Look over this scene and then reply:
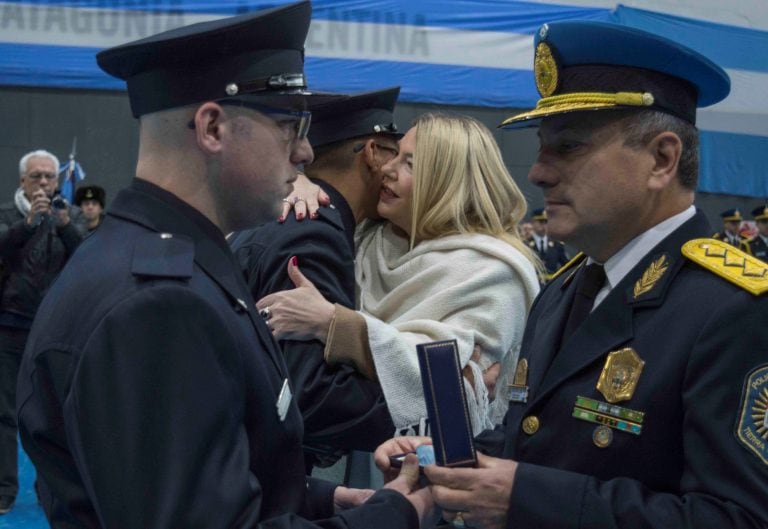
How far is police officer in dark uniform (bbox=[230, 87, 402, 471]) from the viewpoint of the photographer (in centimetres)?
267

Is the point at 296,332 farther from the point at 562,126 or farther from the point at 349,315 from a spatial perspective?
the point at 562,126

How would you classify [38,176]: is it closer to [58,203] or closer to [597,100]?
[58,203]

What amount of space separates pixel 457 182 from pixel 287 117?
4.12 feet

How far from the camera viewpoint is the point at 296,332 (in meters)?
2.63

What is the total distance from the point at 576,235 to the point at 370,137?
128cm

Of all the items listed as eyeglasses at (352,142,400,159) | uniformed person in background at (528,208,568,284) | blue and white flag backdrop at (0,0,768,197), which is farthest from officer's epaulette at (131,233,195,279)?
uniformed person in background at (528,208,568,284)

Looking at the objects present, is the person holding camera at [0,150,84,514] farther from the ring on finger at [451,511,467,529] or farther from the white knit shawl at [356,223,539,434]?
the ring on finger at [451,511,467,529]

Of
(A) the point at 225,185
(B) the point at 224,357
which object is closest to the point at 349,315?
(A) the point at 225,185

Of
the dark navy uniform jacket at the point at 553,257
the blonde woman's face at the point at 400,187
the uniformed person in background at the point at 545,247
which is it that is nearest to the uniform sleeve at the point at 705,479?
the blonde woman's face at the point at 400,187

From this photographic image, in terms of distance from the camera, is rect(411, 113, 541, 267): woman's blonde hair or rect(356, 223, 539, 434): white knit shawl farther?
rect(411, 113, 541, 267): woman's blonde hair

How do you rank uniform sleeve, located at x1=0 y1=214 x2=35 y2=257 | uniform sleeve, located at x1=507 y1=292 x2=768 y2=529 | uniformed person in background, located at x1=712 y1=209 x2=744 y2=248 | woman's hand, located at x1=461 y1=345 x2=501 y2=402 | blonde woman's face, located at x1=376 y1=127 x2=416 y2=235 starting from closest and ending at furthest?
uniform sleeve, located at x1=507 y1=292 x2=768 y2=529, woman's hand, located at x1=461 y1=345 x2=501 y2=402, blonde woman's face, located at x1=376 y1=127 x2=416 y2=235, uniform sleeve, located at x1=0 y1=214 x2=35 y2=257, uniformed person in background, located at x1=712 y1=209 x2=744 y2=248

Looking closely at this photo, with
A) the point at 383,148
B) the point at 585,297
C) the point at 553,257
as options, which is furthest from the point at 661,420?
the point at 553,257

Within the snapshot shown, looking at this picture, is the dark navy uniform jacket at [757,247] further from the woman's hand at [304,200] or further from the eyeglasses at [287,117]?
the eyeglasses at [287,117]

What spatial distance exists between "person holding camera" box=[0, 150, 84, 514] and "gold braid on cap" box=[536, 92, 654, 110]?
14.8ft
